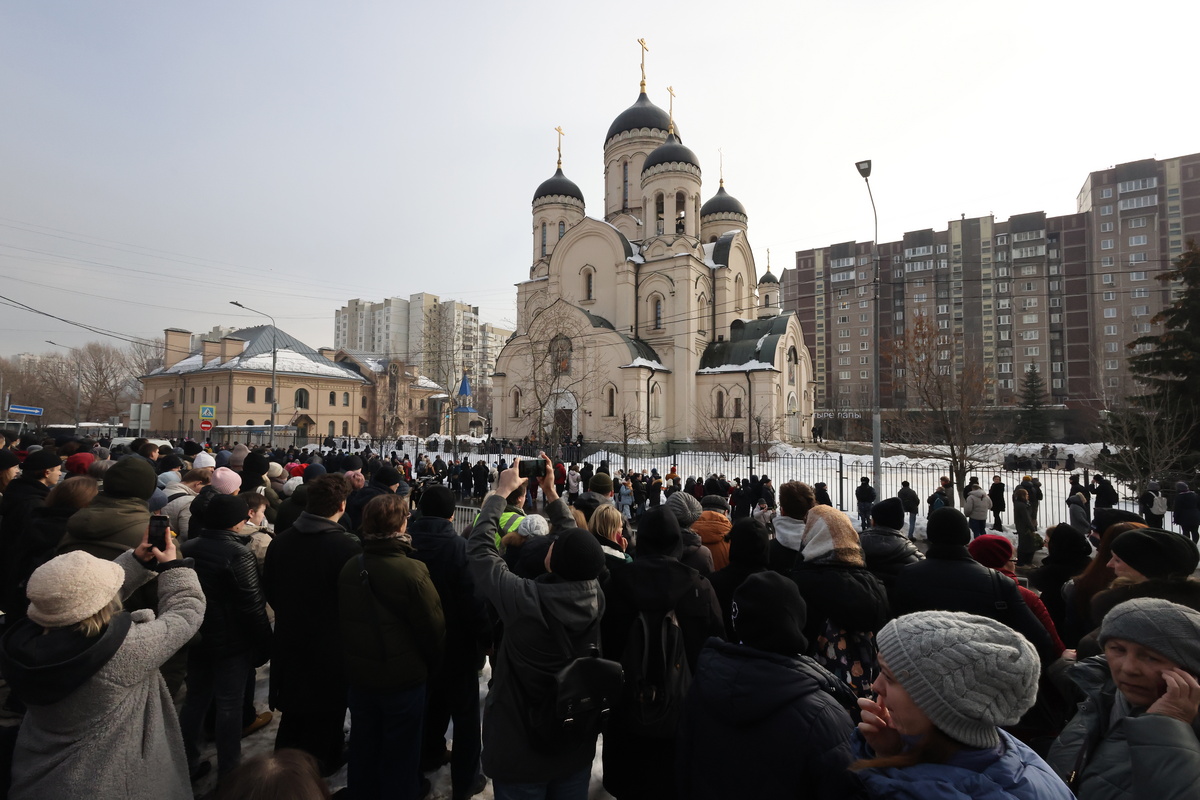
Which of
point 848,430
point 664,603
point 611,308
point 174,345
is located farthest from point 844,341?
point 664,603

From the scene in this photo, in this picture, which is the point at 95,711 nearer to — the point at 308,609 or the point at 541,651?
the point at 308,609

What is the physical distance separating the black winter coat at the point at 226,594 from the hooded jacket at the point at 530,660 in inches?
71.7

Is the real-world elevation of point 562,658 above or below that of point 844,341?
below

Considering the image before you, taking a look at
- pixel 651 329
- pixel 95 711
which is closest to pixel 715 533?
pixel 95 711

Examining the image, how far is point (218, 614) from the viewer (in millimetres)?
3525

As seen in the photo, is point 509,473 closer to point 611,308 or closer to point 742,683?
point 742,683

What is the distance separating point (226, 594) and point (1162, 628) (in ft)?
14.6

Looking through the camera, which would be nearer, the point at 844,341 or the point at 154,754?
the point at 154,754

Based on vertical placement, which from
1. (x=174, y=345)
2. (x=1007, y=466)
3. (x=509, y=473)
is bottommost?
(x=1007, y=466)

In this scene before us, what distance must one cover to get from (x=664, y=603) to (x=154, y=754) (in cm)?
219

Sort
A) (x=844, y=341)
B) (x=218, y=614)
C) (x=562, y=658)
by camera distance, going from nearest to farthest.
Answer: (x=562, y=658)
(x=218, y=614)
(x=844, y=341)

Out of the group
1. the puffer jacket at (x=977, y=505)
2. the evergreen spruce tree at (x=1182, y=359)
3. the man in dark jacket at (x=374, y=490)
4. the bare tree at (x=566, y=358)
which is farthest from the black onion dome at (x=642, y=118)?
the man in dark jacket at (x=374, y=490)

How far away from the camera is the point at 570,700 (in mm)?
2453

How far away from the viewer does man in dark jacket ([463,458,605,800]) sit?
2596 millimetres
